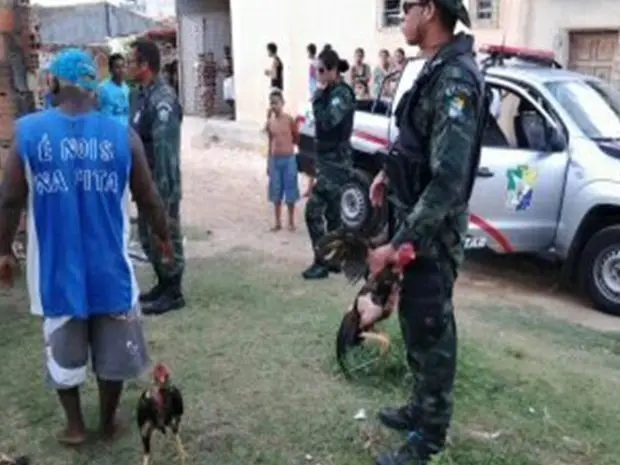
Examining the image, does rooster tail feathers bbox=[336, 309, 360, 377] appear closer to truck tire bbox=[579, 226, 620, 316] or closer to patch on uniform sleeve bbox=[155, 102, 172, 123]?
patch on uniform sleeve bbox=[155, 102, 172, 123]

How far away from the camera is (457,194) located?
2.80 meters

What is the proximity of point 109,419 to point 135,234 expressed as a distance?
4.27 m

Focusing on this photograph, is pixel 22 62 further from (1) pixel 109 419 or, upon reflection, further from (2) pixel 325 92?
(1) pixel 109 419

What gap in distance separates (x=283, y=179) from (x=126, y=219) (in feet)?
17.9

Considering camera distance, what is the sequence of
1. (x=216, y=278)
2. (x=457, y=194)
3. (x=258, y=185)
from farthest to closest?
(x=258, y=185)
(x=216, y=278)
(x=457, y=194)

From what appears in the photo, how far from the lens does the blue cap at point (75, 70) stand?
3.17m

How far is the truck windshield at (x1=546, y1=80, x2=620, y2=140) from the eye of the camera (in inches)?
266

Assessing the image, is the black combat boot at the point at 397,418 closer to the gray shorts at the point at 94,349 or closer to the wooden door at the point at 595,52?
the gray shorts at the point at 94,349

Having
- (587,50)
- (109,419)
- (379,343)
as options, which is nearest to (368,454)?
(379,343)

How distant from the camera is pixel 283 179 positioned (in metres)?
8.77

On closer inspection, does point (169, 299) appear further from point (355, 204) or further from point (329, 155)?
point (355, 204)

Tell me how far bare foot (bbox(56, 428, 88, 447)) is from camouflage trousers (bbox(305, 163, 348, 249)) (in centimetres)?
322

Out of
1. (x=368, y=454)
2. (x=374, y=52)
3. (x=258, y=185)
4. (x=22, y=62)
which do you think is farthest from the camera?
(x=374, y=52)

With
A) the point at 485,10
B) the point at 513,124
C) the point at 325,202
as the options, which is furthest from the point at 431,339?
the point at 485,10
